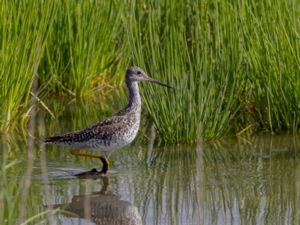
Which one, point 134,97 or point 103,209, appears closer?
point 103,209

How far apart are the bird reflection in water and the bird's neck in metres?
1.05

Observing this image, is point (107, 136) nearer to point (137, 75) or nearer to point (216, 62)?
point (137, 75)

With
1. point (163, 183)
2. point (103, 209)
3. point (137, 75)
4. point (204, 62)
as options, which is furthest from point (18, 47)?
point (103, 209)

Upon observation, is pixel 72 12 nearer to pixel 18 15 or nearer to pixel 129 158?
pixel 18 15

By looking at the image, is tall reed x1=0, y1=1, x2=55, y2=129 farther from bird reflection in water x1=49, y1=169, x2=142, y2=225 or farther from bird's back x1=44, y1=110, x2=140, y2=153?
bird reflection in water x1=49, y1=169, x2=142, y2=225

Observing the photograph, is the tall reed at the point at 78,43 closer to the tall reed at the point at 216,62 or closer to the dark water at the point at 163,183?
the dark water at the point at 163,183

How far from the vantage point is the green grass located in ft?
31.2

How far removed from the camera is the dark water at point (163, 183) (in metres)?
7.52

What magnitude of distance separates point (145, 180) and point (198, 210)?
3.87 feet

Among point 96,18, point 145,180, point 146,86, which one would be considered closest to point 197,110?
point 146,86

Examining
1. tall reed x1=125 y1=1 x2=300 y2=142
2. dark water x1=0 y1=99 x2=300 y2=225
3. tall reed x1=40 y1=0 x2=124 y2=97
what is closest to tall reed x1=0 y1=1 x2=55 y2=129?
dark water x1=0 y1=99 x2=300 y2=225

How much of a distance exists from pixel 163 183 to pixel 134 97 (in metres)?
1.12

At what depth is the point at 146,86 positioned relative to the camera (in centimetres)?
985

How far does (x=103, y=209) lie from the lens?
7898 millimetres
